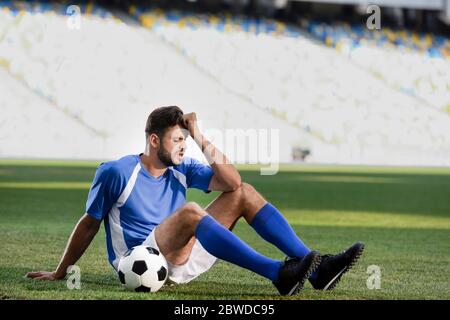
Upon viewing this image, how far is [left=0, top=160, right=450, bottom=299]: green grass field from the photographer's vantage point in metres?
6.22

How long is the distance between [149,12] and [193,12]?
2315 millimetres

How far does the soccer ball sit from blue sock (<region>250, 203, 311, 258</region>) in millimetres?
660

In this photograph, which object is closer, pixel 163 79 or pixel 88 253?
pixel 88 253

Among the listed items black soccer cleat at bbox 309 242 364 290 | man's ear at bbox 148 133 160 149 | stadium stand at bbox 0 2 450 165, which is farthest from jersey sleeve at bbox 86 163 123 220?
stadium stand at bbox 0 2 450 165

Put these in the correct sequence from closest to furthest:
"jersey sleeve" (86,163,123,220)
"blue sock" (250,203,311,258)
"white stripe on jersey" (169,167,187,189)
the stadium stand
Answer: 1. "jersey sleeve" (86,163,123,220)
2. "blue sock" (250,203,311,258)
3. "white stripe on jersey" (169,167,187,189)
4. the stadium stand

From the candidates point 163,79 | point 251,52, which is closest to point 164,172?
point 163,79

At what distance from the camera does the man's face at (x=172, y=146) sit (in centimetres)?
579

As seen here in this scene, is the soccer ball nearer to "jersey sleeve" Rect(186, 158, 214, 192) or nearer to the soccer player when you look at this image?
the soccer player

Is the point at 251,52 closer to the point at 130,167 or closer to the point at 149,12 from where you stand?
the point at 149,12

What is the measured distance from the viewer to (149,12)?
4069 centimetres

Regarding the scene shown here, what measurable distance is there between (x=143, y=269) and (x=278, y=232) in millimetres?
886

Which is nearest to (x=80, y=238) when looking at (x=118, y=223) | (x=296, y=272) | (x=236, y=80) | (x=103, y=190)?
(x=118, y=223)

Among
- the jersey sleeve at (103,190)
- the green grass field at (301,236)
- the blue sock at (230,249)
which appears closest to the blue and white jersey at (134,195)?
the jersey sleeve at (103,190)

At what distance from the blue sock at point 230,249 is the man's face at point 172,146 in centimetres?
47
